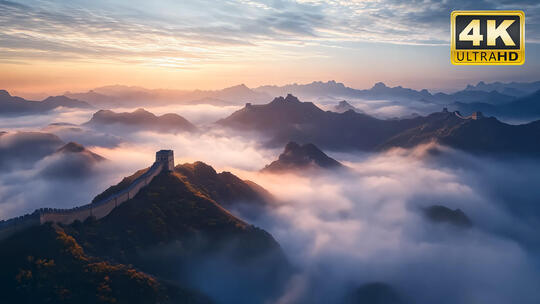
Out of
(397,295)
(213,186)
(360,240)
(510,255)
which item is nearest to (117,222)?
(213,186)

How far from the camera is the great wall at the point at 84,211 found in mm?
65963

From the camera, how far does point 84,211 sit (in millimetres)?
82750

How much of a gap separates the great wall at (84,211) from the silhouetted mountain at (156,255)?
58.5 inches

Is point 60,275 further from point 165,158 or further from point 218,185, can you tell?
point 218,185

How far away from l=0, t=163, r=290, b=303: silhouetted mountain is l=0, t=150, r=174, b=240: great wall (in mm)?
1486

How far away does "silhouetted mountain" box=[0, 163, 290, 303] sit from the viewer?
61.8m

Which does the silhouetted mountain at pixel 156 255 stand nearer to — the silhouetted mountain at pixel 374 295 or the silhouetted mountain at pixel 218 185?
the silhouetted mountain at pixel 218 185

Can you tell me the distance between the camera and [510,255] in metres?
190

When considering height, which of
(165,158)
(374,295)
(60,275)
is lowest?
(374,295)

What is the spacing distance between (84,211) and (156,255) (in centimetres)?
2114

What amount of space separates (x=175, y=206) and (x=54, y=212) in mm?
33312

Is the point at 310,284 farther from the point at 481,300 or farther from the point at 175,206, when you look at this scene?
the point at 481,300

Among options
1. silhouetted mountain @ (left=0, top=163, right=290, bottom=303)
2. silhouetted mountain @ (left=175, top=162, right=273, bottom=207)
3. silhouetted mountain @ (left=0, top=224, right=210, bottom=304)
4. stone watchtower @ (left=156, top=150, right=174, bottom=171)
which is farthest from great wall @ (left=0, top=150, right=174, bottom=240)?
silhouetted mountain @ (left=175, top=162, right=273, bottom=207)

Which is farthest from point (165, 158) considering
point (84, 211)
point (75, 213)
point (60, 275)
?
point (60, 275)
